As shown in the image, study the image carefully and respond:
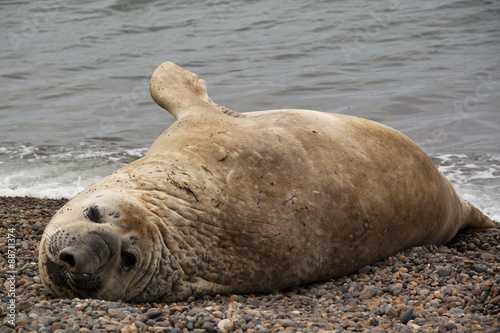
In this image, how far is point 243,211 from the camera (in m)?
3.80

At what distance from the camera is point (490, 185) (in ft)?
23.7

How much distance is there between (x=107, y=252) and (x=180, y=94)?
2.31 meters

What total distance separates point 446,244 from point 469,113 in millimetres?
5265

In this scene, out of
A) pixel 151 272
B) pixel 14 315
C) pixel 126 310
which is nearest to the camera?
pixel 14 315

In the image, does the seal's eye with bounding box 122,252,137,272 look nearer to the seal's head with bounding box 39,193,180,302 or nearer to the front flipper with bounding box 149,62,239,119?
the seal's head with bounding box 39,193,180,302

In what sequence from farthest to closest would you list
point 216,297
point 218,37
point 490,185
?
point 218,37
point 490,185
point 216,297

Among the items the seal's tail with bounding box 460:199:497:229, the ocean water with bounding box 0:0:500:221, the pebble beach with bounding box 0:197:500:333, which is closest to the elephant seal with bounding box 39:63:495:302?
the pebble beach with bounding box 0:197:500:333

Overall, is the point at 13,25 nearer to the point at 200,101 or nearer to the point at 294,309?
the point at 200,101

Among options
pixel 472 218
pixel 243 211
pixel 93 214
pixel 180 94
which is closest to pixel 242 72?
pixel 180 94

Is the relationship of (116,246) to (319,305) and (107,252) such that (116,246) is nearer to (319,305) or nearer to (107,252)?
(107,252)

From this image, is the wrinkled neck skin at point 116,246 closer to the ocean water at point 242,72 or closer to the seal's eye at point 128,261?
the seal's eye at point 128,261

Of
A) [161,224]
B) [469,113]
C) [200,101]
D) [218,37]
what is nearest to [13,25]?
[218,37]

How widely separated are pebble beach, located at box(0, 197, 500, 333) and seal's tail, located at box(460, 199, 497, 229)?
648 millimetres

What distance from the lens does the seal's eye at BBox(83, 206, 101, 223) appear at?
3.35 m
